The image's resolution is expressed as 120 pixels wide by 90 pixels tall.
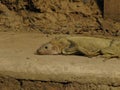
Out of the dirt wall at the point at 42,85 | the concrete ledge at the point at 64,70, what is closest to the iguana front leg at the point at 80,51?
the concrete ledge at the point at 64,70

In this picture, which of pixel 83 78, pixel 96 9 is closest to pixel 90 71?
pixel 83 78

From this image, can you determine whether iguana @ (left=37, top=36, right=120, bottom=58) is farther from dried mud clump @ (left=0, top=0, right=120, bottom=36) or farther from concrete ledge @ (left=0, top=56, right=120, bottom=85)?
dried mud clump @ (left=0, top=0, right=120, bottom=36)

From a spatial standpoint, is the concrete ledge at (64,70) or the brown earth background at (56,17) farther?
the brown earth background at (56,17)

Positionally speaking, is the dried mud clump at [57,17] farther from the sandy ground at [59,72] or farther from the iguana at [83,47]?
the sandy ground at [59,72]

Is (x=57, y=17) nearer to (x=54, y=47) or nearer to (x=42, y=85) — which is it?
(x=54, y=47)

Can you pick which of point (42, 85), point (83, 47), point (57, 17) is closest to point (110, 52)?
point (83, 47)

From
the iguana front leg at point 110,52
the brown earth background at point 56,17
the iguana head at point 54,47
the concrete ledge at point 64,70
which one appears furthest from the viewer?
the brown earth background at point 56,17
